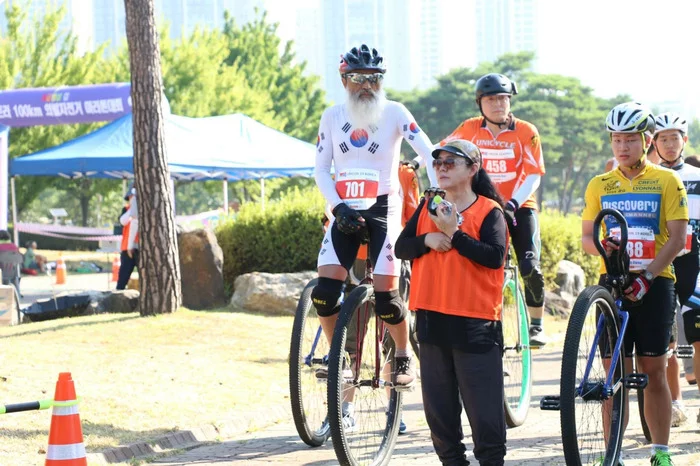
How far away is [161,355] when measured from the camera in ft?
32.8

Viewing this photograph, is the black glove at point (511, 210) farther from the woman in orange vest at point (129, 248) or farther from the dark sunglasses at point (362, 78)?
the woman in orange vest at point (129, 248)

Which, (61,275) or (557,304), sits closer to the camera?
(557,304)

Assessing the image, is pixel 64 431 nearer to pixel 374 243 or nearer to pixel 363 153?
pixel 374 243

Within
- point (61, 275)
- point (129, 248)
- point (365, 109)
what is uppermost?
point (365, 109)

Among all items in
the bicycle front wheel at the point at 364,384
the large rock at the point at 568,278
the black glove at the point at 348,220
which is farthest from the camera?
the large rock at the point at 568,278

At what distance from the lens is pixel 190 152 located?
24.2 m

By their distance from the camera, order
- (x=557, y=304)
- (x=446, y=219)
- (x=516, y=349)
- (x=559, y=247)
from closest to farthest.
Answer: (x=446, y=219) < (x=516, y=349) < (x=557, y=304) < (x=559, y=247)

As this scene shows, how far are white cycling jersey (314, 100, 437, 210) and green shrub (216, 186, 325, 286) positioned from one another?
8510 mm

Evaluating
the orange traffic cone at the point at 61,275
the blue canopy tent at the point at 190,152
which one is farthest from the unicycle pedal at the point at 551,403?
the orange traffic cone at the point at 61,275

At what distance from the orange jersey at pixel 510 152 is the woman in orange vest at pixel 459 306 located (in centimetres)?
259

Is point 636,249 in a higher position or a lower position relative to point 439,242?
lower

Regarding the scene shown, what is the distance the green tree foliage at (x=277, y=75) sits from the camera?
66.3 metres

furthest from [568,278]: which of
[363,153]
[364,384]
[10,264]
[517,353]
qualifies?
[364,384]

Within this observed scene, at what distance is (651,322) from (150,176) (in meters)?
7.96
